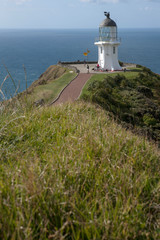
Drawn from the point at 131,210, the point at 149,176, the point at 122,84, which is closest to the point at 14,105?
the point at 149,176

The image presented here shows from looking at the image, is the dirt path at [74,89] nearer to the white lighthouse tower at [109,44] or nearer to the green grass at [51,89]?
the green grass at [51,89]

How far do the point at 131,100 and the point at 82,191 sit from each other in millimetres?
18083

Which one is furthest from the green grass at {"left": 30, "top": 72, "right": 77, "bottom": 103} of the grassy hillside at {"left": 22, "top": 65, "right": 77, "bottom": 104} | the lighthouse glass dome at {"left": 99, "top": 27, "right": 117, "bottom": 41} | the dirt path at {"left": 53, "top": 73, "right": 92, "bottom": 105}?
the lighthouse glass dome at {"left": 99, "top": 27, "right": 117, "bottom": 41}

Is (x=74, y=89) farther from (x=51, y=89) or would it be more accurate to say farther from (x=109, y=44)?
(x=109, y=44)

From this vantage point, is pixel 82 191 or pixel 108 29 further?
pixel 108 29

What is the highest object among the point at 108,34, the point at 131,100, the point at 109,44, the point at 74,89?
the point at 108,34

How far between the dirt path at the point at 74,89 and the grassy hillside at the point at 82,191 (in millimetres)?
15450

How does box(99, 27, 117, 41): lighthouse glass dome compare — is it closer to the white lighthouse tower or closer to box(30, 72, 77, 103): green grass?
the white lighthouse tower

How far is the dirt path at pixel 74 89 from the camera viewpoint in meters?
22.3

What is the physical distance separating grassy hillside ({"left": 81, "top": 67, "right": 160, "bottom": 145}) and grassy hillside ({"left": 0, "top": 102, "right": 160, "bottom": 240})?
8852mm

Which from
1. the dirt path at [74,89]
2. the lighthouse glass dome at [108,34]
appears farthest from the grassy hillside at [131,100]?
the lighthouse glass dome at [108,34]

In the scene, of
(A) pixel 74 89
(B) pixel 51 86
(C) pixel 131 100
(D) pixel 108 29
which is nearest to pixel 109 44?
(D) pixel 108 29

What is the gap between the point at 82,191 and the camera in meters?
4.04

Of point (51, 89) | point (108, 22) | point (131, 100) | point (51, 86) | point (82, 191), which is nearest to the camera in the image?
point (82, 191)
